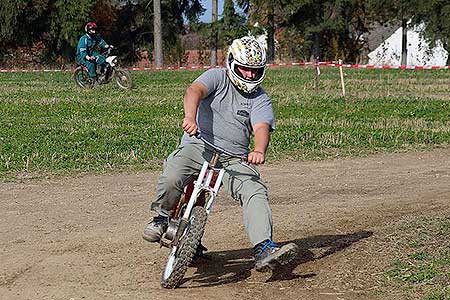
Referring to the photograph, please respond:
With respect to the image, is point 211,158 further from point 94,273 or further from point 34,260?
point 34,260

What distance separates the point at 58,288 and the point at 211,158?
143 centimetres

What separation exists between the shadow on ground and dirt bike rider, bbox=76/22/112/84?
17.9 meters

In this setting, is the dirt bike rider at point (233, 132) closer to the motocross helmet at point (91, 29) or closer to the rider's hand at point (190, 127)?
the rider's hand at point (190, 127)

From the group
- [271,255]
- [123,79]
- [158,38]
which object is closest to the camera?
[271,255]

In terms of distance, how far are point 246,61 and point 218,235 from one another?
2273 millimetres

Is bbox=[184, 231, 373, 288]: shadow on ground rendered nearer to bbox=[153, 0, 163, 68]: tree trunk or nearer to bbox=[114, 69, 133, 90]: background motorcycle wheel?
bbox=[114, 69, 133, 90]: background motorcycle wheel

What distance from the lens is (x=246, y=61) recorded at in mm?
6703

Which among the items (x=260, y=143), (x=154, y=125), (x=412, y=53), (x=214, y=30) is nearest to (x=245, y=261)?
(x=260, y=143)

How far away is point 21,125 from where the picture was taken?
53.9ft

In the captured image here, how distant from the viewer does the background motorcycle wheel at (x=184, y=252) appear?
6.53 meters

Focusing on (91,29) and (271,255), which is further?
(91,29)

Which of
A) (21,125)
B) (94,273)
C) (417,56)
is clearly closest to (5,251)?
(94,273)

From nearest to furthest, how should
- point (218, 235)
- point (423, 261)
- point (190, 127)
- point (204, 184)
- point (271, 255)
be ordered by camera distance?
point (190, 127)
point (271, 255)
point (204, 184)
point (423, 261)
point (218, 235)

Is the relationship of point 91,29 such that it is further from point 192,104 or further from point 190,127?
point 190,127
